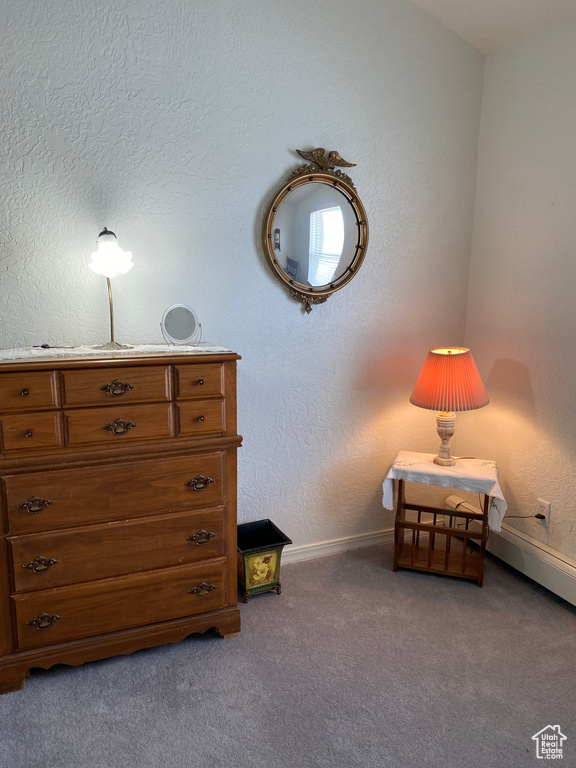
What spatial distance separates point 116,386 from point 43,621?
0.83 meters

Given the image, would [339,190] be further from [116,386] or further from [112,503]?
[112,503]

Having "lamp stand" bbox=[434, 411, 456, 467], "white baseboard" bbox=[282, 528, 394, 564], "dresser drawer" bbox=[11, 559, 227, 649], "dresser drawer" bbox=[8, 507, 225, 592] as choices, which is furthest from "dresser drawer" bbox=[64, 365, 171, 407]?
"lamp stand" bbox=[434, 411, 456, 467]

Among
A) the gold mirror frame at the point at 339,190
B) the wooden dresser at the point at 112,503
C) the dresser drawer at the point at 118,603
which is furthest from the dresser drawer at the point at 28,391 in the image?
the gold mirror frame at the point at 339,190

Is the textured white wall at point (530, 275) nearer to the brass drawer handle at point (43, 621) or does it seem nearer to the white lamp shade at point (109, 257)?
the white lamp shade at point (109, 257)

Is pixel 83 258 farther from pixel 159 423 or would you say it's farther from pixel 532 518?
pixel 532 518

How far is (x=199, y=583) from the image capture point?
80.4 inches

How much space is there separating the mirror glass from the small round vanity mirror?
0.51 m

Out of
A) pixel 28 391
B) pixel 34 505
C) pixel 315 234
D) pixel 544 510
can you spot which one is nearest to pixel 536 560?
pixel 544 510

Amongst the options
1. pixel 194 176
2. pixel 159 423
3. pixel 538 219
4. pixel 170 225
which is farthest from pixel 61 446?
pixel 538 219

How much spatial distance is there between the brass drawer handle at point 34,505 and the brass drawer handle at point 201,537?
51cm

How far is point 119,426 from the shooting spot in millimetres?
1847

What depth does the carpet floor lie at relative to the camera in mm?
1611

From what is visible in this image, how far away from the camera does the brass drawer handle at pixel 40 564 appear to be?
1.79 meters

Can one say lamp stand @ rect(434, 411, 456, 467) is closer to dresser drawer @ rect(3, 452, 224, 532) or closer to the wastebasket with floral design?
the wastebasket with floral design
